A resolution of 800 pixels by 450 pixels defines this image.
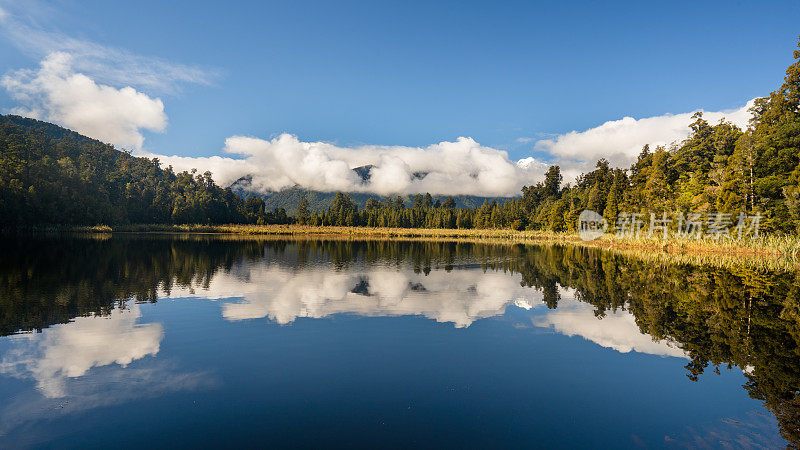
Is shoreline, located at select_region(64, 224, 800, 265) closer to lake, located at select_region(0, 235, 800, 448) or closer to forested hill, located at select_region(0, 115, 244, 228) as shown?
forested hill, located at select_region(0, 115, 244, 228)

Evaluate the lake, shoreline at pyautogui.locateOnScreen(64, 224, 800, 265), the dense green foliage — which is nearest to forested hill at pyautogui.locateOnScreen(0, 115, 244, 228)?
shoreline at pyautogui.locateOnScreen(64, 224, 800, 265)

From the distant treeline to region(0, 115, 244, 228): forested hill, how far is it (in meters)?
0.26

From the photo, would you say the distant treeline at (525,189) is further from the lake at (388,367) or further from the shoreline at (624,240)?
the lake at (388,367)

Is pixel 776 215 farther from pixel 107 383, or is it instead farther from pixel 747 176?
pixel 107 383

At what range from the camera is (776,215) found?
137 ft

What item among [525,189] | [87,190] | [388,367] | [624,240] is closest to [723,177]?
[624,240]

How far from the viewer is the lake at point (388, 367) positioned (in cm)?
697

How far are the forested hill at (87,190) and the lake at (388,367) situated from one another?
235 feet

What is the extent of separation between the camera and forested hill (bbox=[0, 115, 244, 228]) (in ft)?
233

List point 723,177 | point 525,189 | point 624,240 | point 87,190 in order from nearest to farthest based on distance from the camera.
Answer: point 723,177
point 624,240
point 87,190
point 525,189

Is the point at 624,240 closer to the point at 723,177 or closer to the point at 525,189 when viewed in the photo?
the point at 723,177

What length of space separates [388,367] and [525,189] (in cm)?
15479

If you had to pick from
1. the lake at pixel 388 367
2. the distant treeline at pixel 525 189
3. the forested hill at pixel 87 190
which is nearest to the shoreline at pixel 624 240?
the distant treeline at pixel 525 189

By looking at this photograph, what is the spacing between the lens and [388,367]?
1002 centimetres
